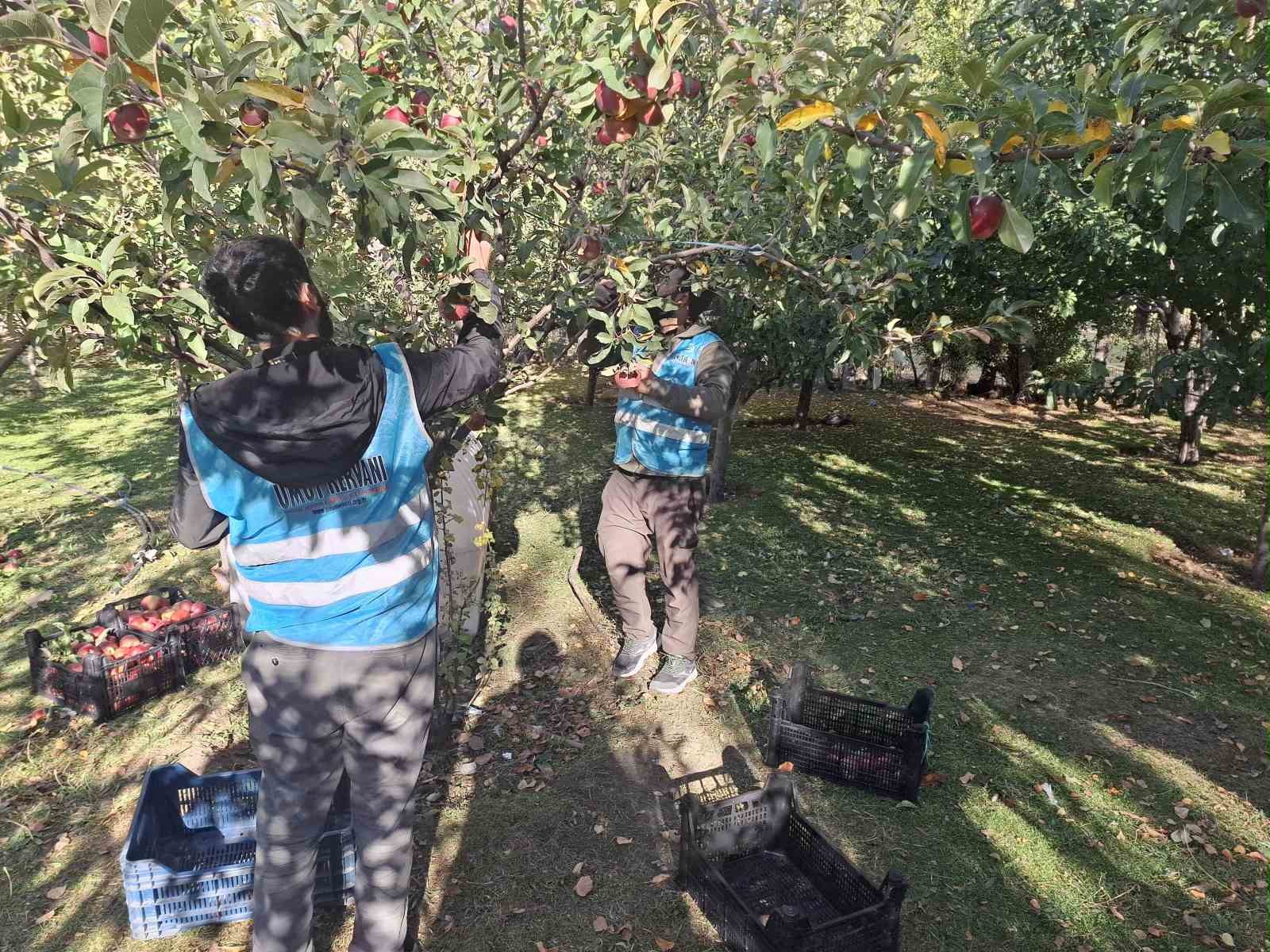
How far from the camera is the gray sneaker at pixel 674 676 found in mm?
4543

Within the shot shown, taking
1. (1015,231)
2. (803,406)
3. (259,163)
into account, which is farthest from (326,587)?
(803,406)

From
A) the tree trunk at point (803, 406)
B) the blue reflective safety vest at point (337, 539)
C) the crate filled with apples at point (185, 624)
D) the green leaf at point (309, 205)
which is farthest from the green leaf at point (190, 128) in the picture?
the tree trunk at point (803, 406)

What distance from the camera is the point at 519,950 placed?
2.90m

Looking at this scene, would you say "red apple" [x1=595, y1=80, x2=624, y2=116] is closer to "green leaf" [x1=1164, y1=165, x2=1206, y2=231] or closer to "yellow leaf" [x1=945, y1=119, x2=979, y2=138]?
"yellow leaf" [x1=945, y1=119, x2=979, y2=138]

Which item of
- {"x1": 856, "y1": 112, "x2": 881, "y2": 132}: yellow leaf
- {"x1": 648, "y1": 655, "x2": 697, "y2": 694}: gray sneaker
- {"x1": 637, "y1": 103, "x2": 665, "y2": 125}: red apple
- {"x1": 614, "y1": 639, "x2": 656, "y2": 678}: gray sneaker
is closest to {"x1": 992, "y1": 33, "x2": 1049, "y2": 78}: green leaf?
{"x1": 856, "y1": 112, "x2": 881, "y2": 132}: yellow leaf

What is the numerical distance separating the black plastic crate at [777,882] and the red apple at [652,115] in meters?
2.42

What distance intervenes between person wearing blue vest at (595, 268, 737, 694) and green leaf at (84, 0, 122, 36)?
101 inches

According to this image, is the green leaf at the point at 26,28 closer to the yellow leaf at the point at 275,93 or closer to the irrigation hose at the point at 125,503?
the yellow leaf at the point at 275,93

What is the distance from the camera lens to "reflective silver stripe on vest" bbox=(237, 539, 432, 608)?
7.36 feet

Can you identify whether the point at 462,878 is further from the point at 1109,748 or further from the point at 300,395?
the point at 1109,748

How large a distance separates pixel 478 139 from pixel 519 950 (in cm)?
281

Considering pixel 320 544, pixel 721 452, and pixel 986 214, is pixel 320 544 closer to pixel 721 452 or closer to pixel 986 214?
pixel 986 214

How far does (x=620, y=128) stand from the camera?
2.47 m

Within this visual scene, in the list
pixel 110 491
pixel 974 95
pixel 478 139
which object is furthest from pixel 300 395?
pixel 110 491
